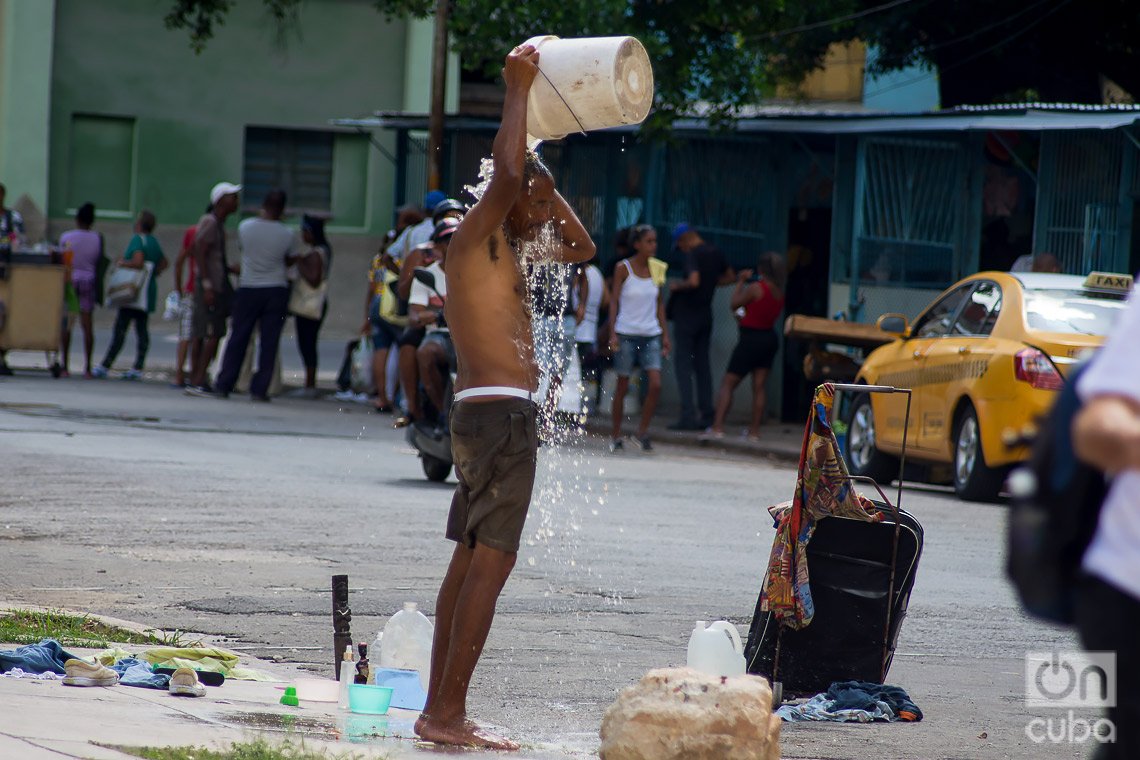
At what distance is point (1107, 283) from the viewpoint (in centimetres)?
1303

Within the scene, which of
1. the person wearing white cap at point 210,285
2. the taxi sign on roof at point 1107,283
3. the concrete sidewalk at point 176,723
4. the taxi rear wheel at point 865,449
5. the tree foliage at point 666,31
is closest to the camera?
the concrete sidewalk at point 176,723

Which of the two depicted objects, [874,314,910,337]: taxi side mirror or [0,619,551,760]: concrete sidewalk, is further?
[874,314,910,337]: taxi side mirror

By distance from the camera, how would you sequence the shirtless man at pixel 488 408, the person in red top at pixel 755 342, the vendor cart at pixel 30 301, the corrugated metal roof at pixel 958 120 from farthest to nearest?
1. the vendor cart at pixel 30 301
2. the person in red top at pixel 755 342
3. the corrugated metal roof at pixel 958 120
4. the shirtless man at pixel 488 408

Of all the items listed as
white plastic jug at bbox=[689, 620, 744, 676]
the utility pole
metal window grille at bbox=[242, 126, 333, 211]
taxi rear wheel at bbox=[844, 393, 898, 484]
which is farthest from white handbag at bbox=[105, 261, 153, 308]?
white plastic jug at bbox=[689, 620, 744, 676]

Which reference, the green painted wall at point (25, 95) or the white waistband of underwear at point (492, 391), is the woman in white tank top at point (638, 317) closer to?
the white waistband of underwear at point (492, 391)

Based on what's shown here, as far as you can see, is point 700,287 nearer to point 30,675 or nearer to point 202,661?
point 202,661

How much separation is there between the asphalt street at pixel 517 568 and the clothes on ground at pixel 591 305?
8.11 feet

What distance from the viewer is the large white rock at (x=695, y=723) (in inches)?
191

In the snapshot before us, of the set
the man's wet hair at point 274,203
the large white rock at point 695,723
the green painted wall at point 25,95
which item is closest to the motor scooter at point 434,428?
the man's wet hair at point 274,203

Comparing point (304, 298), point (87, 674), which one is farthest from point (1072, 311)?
point (304, 298)

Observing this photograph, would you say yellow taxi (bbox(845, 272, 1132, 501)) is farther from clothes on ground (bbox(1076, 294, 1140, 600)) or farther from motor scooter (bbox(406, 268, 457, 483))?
clothes on ground (bbox(1076, 294, 1140, 600))

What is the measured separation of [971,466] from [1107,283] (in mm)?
1686

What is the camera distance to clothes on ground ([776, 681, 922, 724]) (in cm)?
600

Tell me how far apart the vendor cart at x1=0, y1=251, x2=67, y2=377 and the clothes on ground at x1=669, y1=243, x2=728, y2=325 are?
265 inches
